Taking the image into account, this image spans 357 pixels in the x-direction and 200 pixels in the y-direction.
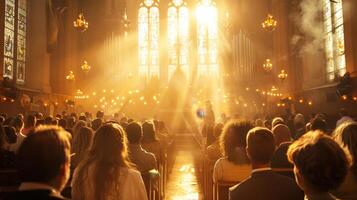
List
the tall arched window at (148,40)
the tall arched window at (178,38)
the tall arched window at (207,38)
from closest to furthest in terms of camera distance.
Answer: the tall arched window at (207,38), the tall arched window at (178,38), the tall arched window at (148,40)

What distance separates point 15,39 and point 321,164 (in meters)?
17.9

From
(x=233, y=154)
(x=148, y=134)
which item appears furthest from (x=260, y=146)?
(x=148, y=134)

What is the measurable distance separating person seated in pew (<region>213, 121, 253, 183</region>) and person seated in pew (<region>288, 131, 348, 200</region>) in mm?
1795

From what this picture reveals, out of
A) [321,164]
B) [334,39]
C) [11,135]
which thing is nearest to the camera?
[321,164]

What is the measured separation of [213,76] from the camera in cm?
2634

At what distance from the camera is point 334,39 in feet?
52.5

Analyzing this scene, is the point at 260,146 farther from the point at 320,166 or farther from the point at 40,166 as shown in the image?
the point at 40,166

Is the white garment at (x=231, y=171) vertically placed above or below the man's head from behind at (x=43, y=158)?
below

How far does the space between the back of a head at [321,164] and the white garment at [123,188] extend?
1.50m

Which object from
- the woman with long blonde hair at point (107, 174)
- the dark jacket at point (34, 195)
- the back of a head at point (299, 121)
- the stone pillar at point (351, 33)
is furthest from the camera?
the stone pillar at point (351, 33)

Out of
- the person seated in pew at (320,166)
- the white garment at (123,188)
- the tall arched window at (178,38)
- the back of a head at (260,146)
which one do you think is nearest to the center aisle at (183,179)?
the white garment at (123,188)

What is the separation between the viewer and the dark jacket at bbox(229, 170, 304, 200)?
7.69 feet

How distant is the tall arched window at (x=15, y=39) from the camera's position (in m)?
16.3

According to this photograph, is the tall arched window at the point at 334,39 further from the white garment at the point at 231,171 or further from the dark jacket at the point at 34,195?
the dark jacket at the point at 34,195
